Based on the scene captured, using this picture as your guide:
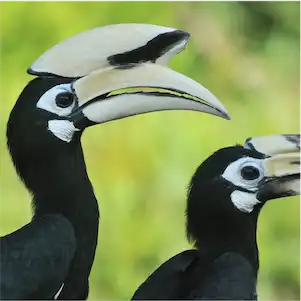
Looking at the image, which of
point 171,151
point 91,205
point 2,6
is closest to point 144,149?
point 171,151

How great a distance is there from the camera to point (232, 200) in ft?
3.96

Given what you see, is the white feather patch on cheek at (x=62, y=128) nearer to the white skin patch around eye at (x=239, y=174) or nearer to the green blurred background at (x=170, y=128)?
the green blurred background at (x=170, y=128)

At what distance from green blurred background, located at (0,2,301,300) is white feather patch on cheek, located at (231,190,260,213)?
0.18 m

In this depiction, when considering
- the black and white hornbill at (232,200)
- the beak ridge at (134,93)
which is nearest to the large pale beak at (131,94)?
the beak ridge at (134,93)

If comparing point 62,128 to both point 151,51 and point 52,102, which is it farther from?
point 151,51

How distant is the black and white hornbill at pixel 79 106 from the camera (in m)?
1.24

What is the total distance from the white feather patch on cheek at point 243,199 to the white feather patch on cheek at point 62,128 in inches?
13.3

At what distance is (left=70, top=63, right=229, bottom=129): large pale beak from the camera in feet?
4.09

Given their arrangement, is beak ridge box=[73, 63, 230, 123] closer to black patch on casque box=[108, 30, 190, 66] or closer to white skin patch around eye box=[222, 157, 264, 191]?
black patch on casque box=[108, 30, 190, 66]

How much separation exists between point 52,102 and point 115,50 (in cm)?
16

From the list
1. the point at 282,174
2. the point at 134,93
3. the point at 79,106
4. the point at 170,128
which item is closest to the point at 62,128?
the point at 79,106

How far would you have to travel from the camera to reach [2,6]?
1490 mm

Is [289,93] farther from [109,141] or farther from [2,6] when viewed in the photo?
[2,6]

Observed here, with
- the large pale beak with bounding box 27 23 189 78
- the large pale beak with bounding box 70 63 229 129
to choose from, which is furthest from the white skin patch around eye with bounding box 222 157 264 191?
the large pale beak with bounding box 27 23 189 78
